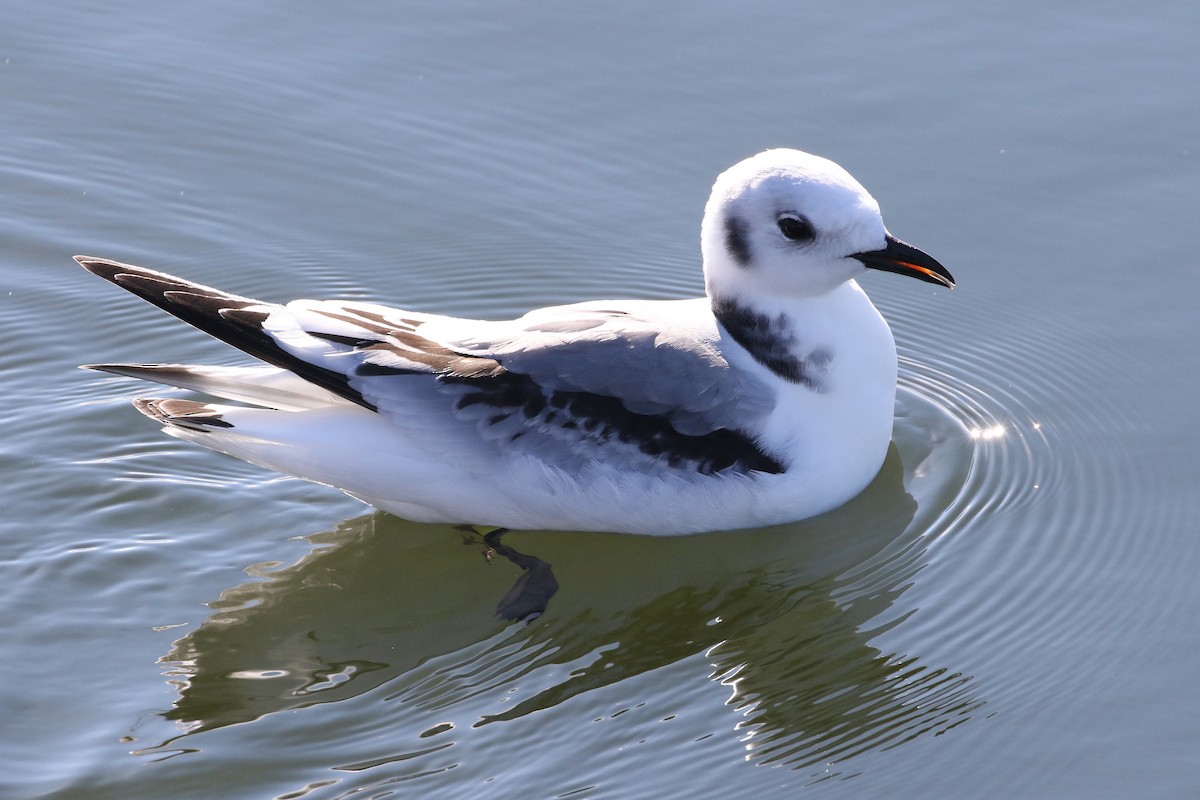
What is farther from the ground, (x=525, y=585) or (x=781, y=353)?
(x=781, y=353)

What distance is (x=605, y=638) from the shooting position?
7.42 metres

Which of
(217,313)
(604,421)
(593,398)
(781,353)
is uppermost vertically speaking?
(217,313)

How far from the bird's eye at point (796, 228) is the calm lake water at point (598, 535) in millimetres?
1408

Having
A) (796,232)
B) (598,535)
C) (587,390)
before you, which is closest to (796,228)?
(796,232)

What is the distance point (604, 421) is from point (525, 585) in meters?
0.85

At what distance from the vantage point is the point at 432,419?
301 inches

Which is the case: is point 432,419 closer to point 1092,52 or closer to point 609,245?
point 609,245

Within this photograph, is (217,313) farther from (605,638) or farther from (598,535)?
(605,638)

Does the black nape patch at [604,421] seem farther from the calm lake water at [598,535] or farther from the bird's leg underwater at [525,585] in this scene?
the bird's leg underwater at [525,585]

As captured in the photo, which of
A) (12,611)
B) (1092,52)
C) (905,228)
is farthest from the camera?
(1092,52)

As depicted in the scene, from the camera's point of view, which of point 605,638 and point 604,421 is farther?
point 604,421

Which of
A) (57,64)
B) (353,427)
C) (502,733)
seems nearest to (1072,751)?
(502,733)

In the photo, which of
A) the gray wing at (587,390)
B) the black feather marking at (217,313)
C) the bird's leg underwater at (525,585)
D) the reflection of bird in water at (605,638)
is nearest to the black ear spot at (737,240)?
the gray wing at (587,390)

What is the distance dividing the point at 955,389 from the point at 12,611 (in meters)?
4.94
